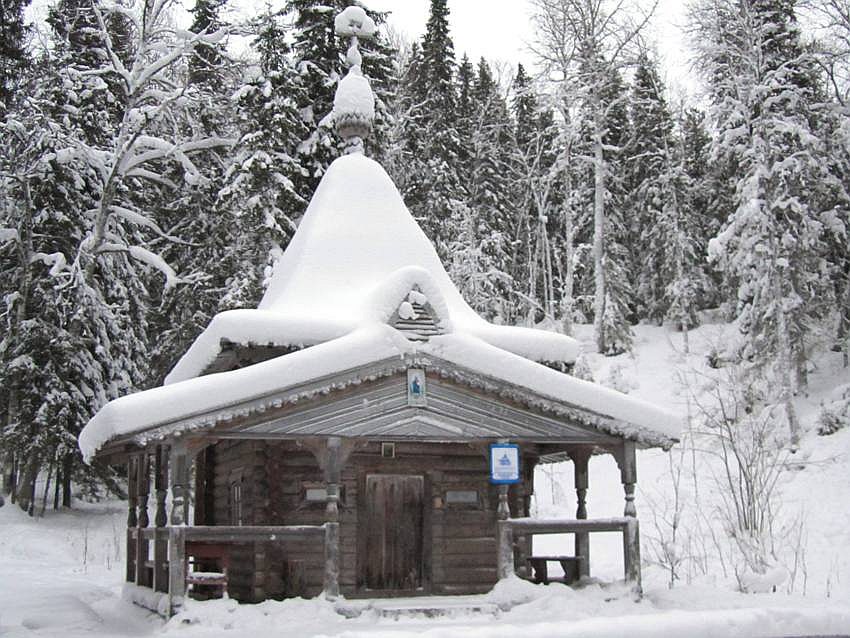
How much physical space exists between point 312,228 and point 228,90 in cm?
1624

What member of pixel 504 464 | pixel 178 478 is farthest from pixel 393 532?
pixel 178 478

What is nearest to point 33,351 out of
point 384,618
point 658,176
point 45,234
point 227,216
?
point 45,234

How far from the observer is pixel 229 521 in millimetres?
17391

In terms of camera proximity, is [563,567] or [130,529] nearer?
[563,567]

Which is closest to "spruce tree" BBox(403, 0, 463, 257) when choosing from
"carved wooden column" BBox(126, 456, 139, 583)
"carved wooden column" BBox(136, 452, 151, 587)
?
"carved wooden column" BBox(126, 456, 139, 583)

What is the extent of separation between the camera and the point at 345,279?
1795 centimetres

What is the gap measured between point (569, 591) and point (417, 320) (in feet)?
15.0

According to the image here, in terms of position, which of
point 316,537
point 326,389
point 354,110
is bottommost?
point 316,537

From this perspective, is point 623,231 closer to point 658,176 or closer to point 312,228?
point 658,176

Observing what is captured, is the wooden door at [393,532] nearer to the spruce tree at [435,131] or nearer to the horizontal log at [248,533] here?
the horizontal log at [248,533]

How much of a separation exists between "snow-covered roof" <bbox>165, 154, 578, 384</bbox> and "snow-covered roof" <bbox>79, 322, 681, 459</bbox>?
871mm

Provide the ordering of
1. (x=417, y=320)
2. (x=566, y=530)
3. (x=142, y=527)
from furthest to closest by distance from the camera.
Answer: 1. (x=142, y=527)
2. (x=566, y=530)
3. (x=417, y=320)

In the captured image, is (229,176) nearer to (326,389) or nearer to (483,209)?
(326,389)

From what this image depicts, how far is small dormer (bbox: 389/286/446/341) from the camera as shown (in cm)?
1461
